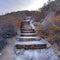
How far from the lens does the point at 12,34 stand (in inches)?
447

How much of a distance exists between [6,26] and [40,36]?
201 cm

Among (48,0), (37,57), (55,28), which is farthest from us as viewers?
(48,0)

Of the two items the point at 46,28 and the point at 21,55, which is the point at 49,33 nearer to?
the point at 46,28

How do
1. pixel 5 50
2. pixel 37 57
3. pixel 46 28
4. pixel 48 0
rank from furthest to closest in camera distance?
pixel 48 0 < pixel 46 28 < pixel 5 50 < pixel 37 57

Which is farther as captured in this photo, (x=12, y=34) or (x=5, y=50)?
(x=12, y=34)

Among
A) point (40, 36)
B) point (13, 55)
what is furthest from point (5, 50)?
point (40, 36)

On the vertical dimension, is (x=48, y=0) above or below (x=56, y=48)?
above

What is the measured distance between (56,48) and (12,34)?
3.48 metres

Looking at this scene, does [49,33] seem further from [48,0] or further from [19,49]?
[48,0]

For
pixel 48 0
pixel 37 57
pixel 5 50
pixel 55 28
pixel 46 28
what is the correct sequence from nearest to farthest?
pixel 37 57 < pixel 5 50 < pixel 55 28 < pixel 46 28 < pixel 48 0

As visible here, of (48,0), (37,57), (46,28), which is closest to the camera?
(37,57)

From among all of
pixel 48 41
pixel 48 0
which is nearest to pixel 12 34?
pixel 48 41

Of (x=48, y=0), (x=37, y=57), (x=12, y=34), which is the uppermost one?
(x=48, y=0)

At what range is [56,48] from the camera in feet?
28.2
